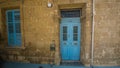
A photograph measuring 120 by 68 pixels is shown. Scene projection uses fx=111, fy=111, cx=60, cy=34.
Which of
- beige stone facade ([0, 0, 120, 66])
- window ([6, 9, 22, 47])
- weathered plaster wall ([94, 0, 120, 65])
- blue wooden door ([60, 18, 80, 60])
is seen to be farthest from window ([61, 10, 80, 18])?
window ([6, 9, 22, 47])

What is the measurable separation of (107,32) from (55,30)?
2.66 m

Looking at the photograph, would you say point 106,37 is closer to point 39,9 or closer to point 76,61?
point 76,61

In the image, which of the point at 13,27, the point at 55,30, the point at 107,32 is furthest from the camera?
the point at 13,27

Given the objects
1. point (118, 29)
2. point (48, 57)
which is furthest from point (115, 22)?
point (48, 57)

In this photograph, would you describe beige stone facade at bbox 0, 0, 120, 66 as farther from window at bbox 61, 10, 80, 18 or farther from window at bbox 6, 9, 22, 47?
window at bbox 61, 10, 80, 18

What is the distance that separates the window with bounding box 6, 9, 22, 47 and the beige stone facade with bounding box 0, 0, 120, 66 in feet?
0.79

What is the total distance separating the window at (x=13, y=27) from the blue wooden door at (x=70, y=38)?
2.60 meters

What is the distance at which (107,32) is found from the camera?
554 centimetres

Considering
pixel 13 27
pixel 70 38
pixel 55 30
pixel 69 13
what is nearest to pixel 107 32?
pixel 70 38

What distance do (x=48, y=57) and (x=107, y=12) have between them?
3840mm

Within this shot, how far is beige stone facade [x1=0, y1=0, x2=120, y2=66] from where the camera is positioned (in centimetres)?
552

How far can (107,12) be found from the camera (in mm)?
5500

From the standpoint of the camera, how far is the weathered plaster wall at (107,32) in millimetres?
5480

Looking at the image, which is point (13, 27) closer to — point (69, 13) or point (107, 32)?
point (69, 13)
